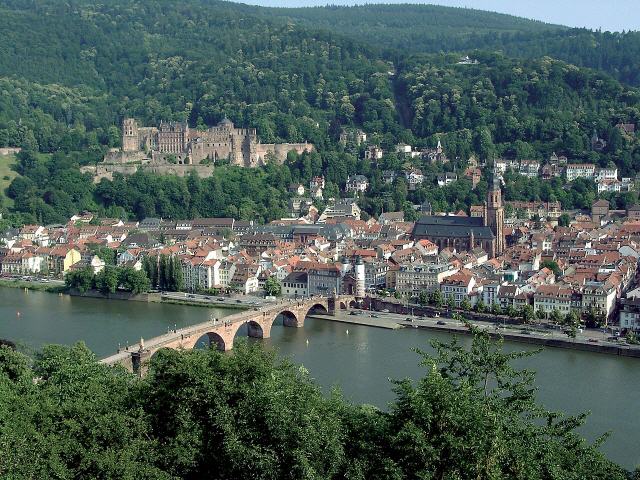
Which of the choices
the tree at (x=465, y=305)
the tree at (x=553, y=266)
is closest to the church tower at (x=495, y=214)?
the tree at (x=553, y=266)

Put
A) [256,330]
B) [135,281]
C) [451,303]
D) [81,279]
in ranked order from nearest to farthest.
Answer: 1. [256,330]
2. [451,303]
3. [135,281]
4. [81,279]

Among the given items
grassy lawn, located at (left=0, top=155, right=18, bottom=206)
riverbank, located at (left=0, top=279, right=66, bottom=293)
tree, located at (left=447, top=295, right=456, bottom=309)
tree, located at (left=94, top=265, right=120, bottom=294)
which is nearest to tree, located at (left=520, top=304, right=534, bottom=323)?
tree, located at (left=447, top=295, right=456, bottom=309)

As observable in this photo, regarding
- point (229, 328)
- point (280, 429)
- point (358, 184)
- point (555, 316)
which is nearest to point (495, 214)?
point (555, 316)

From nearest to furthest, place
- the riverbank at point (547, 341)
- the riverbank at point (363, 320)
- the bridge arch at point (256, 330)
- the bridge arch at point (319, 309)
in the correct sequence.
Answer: the riverbank at point (547, 341), the bridge arch at point (256, 330), the riverbank at point (363, 320), the bridge arch at point (319, 309)

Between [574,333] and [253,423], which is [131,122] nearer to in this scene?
[574,333]

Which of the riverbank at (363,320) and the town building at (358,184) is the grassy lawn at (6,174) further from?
the riverbank at (363,320)

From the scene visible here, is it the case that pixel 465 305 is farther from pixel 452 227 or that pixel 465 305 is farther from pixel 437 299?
pixel 452 227

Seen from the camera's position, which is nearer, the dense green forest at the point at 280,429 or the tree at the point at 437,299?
the dense green forest at the point at 280,429
